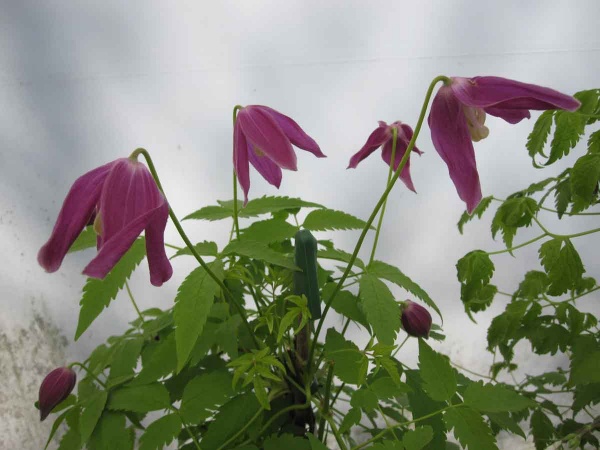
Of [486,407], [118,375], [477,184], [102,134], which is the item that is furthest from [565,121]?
[102,134]

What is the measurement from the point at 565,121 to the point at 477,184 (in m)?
0.26

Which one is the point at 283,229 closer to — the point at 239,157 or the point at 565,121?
the point at 239,157

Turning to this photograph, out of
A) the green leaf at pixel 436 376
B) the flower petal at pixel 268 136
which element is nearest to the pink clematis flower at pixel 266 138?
the flower petal at pixel 268 136

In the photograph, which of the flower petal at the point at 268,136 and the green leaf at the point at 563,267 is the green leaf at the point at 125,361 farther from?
the green leaf at the point at 563,267

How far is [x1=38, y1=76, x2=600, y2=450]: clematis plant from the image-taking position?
0.44 m

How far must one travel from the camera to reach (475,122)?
0.49 m

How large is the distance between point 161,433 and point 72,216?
0.82 feet

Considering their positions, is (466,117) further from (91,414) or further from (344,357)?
(91,414)

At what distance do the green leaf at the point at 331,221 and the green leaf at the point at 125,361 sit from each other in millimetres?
268

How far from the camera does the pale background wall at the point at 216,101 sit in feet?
3.28

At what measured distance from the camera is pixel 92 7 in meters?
0.98

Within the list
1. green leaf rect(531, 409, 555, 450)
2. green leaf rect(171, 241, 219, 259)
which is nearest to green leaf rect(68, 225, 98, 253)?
green leaf rect(171, 241, 219, 259)

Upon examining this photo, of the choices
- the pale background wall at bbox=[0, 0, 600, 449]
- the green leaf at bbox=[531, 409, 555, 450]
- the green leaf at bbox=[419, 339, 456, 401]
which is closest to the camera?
the green leaf at bbox=[419, 339, 456, 401]

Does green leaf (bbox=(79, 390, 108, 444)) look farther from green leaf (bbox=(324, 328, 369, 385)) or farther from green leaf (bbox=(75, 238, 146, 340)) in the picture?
green leaf (bbox=(324, 328, 369, 385))
